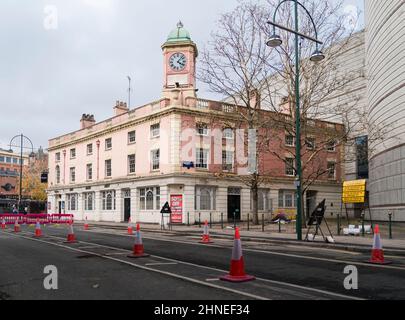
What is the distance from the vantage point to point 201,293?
290 inches

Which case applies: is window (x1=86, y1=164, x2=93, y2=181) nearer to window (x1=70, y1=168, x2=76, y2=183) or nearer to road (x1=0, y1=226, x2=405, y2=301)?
window (x1=70, y1=168, x2=76, y2=183)

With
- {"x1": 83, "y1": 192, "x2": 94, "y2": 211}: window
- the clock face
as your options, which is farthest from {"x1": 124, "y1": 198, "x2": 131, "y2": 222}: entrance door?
the clock face

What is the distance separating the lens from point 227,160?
3778cm

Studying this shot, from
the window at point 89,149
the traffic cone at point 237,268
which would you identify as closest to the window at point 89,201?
the window at point 89,149

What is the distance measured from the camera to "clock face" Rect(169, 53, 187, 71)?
38.4 meters

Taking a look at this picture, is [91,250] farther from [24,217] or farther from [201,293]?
[24,217]

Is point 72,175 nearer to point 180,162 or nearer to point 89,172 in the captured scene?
point 89,172

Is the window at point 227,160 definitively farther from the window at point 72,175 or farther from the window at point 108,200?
the window at point 72,175

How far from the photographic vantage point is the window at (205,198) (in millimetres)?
35719

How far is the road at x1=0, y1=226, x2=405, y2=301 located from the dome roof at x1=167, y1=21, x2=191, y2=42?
28.4 metres

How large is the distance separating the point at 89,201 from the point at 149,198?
1250 centimetres

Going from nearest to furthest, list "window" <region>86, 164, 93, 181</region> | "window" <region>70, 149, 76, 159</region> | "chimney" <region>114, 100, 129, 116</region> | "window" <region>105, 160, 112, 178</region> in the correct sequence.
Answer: "window" <region>105, 160, 112, 178</region> → "chimney" <region>114, 100, 129, 116</region> → "window" <region>86, 164, 93, 181</region> → "window" <region>70, 149, 76, 159</region>

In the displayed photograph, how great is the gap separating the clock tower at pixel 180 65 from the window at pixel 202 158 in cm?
482

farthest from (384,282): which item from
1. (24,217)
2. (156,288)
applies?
(24,217)
